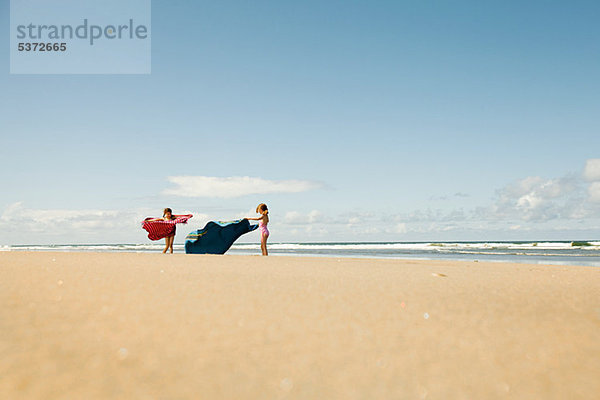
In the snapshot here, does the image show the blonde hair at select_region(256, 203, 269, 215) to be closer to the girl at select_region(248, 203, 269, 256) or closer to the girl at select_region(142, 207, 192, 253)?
the girl at select_region(248, 203, 269, 256)

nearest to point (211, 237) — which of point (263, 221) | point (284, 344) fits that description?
point (263, 221)

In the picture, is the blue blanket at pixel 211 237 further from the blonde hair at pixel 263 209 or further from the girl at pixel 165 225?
the girl at pixel 165 225

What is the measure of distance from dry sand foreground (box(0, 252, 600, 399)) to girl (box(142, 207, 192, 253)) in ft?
39.7

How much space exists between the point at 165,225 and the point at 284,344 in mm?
14499

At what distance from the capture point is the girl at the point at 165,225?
1600cm

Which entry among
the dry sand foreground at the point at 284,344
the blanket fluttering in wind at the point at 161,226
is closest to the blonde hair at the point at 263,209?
the blanket fluttering in wind at the point at 161,226

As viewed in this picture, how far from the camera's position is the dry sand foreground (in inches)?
74.3

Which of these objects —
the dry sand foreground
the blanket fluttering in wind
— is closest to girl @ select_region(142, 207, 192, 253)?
the blanket fluttering in wind

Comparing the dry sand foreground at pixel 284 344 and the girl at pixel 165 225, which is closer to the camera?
the dry sand foreground at pixel 284 344

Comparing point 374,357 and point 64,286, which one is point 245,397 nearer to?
point 374,357

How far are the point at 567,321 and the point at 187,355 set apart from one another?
106 inches

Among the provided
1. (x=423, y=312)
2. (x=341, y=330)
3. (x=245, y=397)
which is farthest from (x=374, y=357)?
(x=423, y=312)

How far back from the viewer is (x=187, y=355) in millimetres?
2195

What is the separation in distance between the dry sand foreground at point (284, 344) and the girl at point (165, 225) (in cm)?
1210
